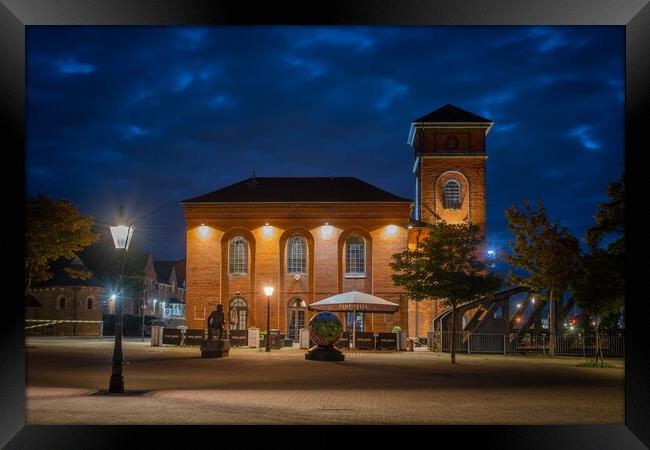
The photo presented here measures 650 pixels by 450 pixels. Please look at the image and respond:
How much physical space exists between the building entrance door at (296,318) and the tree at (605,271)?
66.1 ft

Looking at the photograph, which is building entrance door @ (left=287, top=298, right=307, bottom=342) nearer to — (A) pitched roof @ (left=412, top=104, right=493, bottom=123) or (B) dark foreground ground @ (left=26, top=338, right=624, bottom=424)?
(A) pitched roof @ (left=412, top=104, right=493, bottom=123)

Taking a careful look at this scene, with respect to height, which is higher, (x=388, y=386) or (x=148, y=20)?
(x=148, y=20)

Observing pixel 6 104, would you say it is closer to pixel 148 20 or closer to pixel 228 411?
pixel 148 20

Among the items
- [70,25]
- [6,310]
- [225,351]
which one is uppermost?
[70,25]

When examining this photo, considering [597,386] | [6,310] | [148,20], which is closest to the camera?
[6,310]

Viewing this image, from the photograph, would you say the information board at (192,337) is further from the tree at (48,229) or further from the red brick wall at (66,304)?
the red brick wall at (66,304)

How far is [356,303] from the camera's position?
35.3 metres

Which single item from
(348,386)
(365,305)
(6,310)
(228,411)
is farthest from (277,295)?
(6,310)

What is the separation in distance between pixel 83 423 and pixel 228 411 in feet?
7.77

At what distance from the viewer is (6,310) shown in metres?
9.73

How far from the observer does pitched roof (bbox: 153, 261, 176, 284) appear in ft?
325

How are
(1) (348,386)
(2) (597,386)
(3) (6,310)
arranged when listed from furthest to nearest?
(2) (597,386), (1) (348,386), (3) (6,310)

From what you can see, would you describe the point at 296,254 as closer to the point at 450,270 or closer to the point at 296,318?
the point at 296,318

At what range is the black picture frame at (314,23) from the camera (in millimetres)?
9820
